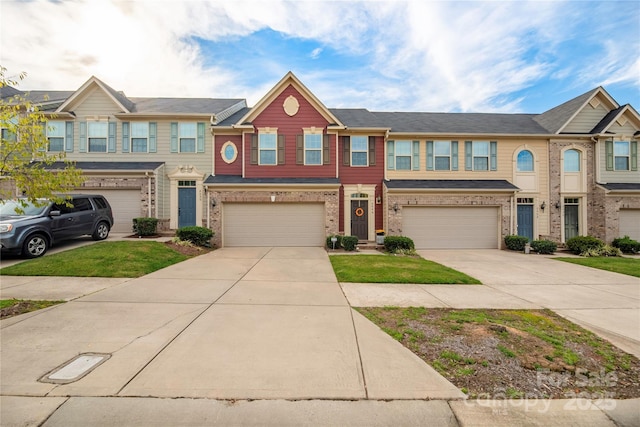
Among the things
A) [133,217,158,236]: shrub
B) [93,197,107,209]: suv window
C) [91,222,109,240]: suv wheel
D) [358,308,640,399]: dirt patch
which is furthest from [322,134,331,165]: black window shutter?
[358,308,640,399]: dirt patch

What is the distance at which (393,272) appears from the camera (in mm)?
8023

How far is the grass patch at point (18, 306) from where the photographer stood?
4648mm

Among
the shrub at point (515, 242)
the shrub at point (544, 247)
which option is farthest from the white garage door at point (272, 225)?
the shrub at point (544, 247)

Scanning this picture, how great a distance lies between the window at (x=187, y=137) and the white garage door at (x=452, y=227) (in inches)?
470

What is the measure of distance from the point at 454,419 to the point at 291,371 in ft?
5.57

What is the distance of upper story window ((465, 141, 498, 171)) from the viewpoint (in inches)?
598

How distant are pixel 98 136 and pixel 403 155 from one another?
657 inches

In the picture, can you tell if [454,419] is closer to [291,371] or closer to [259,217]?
[291,371]

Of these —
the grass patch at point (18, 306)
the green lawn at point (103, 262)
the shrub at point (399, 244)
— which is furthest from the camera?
the shrub at point (399, 244)

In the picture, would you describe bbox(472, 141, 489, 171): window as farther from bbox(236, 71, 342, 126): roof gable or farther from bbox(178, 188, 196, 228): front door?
bbox(178, 188, 196, 228): front door

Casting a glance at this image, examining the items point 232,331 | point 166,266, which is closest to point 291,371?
point 232,331

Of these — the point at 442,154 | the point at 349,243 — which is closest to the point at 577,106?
the point at 442,154

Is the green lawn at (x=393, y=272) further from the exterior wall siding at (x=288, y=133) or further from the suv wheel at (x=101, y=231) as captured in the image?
the suv wheel at (x=101, y=231)

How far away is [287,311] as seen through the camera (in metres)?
4.96
